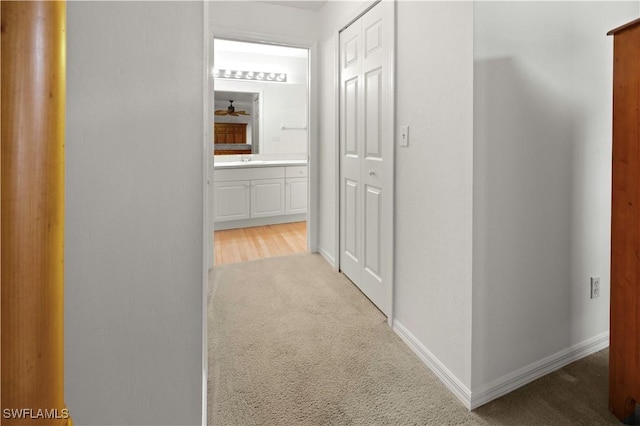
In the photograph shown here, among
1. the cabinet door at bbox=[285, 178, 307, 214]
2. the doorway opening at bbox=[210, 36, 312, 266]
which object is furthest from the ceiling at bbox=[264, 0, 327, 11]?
the cabinet door at bbox=[285, 178, 307, 214]

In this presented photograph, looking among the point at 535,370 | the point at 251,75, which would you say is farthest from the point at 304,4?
the point at 535,370

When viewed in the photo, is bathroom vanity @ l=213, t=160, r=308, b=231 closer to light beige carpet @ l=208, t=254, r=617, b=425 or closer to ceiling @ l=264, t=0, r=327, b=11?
ceiling @ l=264, t=0, r=327, b=11

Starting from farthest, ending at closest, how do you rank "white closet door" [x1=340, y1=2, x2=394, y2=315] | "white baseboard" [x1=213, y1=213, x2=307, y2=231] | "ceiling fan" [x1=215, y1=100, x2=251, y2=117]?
"ceiling fan" [x1=215, y1=100, x2=251, y2=117] → "white baseboard" [x1=213, y1=213, x2=307, y2=231] → "white closet door" [x1=340, y1=2, x2=394, y2=315]

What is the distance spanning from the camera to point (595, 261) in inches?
74.0

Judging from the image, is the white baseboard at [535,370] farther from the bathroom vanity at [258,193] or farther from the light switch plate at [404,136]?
the bathroom vanity at [258,193]

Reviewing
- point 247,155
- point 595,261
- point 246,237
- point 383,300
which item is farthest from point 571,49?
point 247,155

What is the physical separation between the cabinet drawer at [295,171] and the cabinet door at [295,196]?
69 millimetres

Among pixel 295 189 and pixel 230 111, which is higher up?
pixel 230 111

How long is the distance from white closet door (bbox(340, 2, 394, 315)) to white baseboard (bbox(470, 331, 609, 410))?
752 millimetres

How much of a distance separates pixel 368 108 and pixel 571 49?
3.92 feet

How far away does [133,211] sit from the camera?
0.86m

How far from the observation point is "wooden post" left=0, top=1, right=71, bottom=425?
0.37 m

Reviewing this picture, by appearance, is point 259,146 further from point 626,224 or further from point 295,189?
point 626,224

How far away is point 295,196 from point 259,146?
1020mm
